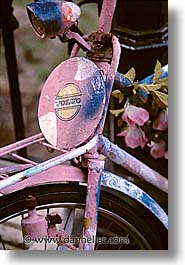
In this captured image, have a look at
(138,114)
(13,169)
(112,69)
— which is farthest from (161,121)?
(13,169)

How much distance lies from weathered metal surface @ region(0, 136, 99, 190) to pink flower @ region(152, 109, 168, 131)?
0.12 meters

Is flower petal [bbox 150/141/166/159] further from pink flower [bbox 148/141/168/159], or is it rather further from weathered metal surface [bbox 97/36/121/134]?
weathered metal surface [bbox 97/36/121/134]

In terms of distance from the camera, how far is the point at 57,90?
742 mm

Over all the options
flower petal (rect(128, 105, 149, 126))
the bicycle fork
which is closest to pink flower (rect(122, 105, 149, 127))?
flower petal (rect(128, 105, 149, 126))

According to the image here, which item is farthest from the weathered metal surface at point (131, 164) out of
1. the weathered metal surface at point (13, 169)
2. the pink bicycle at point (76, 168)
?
the weathered metal surface at point (13, 169)

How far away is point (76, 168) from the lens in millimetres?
748

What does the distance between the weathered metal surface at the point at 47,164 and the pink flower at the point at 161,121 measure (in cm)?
12

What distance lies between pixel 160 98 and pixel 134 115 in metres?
0.05

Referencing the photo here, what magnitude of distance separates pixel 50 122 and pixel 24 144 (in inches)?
1.9

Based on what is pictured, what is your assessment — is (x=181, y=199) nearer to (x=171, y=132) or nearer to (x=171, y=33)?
(x=171, y=132)

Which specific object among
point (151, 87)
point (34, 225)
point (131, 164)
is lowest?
point (34, 225)

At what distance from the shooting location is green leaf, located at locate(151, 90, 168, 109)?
803mm

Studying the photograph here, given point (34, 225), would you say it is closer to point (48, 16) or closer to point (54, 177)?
point (54, 177)

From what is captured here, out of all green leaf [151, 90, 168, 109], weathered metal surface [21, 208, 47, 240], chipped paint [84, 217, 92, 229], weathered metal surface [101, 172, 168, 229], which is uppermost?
green leaf [151, 90, 168, 109]
